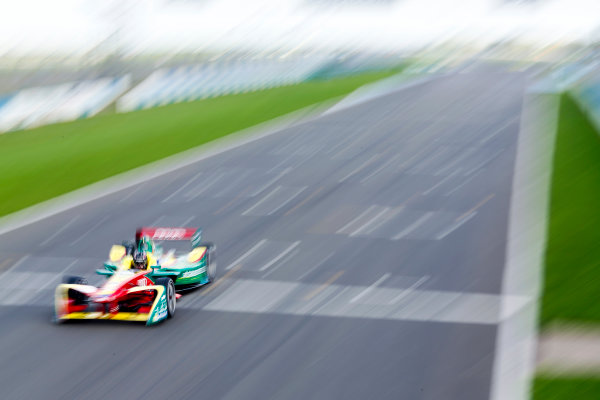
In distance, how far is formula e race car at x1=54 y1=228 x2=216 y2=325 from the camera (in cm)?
1117

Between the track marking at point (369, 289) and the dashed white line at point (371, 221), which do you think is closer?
the track marking at point (369, 289)

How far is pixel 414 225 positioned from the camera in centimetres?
1747

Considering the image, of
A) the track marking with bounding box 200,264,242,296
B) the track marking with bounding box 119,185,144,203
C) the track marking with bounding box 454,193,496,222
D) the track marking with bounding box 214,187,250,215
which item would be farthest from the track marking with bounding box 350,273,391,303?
the track marking with bounding box 119,185,144,203

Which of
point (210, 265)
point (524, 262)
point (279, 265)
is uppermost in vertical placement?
point (524, 262)

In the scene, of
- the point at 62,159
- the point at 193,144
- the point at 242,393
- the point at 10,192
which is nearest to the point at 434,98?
the point at 193,144

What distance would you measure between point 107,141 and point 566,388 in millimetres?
22418

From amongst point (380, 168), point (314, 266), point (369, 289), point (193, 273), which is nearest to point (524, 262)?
point (369, 289)

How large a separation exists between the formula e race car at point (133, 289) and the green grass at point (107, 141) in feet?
25.9

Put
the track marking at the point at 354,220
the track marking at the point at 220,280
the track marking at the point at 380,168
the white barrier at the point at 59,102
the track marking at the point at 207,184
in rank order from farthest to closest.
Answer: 1. the white barrier at the point at 59,102
2. the track marking at the point at 380,168
3. the track marking at the point at 207,184
4. the track marking at the point at 354,220
5. the track marking at the point at 220,280

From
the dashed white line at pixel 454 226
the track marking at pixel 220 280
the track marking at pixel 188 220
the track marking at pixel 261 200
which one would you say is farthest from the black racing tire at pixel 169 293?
the track marking at pixel 261 200

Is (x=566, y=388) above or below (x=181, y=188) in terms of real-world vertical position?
below

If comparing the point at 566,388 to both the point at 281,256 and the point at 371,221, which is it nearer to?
the point at 281,256

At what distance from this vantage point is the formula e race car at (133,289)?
1117 centimetres

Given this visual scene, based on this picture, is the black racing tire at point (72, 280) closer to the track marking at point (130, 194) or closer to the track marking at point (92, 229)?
the track marking at point (92, 229)
